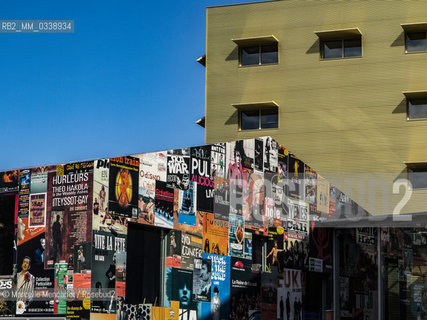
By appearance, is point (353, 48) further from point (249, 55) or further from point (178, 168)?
point (178, 168)

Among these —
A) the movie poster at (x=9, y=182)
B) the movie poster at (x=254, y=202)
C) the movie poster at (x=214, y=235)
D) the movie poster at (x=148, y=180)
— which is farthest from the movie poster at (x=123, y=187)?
the movie poster at (x=254, y=202)

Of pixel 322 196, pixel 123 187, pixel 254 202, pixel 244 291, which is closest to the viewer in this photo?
pixel 123 187

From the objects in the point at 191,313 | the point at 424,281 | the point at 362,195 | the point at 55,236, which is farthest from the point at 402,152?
the point at 55,236

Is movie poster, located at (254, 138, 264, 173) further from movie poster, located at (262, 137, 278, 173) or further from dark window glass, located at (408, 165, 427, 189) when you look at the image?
dark window glass, located at (408, 165, 427, 189)

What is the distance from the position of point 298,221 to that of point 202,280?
3.53m

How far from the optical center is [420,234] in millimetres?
20234

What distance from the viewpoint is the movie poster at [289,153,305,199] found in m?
15.9

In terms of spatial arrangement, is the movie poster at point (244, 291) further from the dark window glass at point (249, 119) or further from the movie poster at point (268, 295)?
the dark window glass at point (249, 119)

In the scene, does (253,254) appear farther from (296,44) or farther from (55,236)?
(296,44)

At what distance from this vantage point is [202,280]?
1323 cm

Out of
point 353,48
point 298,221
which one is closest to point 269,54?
point 353,48

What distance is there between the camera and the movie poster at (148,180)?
40.6 feet

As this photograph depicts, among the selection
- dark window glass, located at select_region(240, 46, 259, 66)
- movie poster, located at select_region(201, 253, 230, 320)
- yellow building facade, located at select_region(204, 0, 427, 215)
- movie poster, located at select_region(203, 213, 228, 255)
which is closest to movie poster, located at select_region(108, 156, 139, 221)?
movie poster, located at select_region(203, 213, 228, 255)

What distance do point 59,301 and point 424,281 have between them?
40.5 ft
